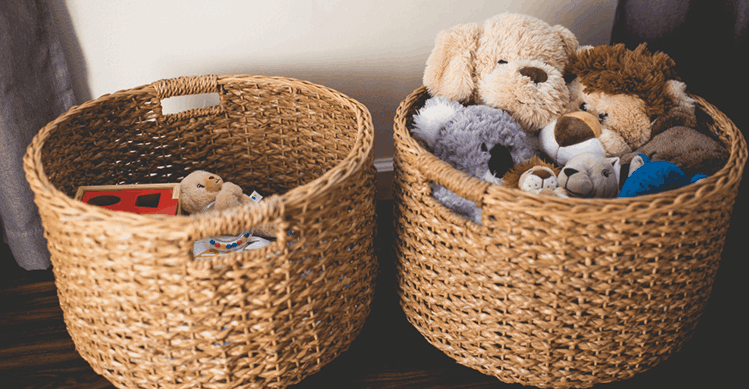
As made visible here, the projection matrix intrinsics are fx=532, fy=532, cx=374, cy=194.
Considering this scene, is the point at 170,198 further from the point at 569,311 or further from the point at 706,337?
the point at 706,337

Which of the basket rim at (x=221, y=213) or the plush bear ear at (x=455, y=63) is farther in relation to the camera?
the plush bear ear at (x=455, y=63)

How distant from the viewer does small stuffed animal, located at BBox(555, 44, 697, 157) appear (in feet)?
3.51

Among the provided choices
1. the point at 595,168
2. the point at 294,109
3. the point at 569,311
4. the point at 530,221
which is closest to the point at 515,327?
the point at 569,311

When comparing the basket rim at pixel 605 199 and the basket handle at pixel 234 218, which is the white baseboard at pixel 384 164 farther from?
the basket handle at pixel 234 218

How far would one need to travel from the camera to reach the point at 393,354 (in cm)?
107

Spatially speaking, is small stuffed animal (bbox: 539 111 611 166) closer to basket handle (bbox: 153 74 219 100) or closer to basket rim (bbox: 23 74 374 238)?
basket rim (bbox: 23 74 374 238)

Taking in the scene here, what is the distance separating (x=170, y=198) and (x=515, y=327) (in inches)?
28.7

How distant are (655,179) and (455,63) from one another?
45cm

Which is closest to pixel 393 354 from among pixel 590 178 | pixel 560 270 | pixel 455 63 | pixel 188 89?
pixel 560 270

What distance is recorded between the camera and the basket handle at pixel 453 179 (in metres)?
0.84

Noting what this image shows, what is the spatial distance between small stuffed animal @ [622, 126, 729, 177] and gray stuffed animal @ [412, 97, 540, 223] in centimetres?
23

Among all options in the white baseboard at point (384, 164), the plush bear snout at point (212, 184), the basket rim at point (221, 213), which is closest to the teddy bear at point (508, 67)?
the basket rim at point (221, 213)

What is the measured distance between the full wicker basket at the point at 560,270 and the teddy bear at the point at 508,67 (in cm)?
20

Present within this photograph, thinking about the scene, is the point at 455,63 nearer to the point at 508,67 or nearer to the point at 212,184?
the point at 508,67
